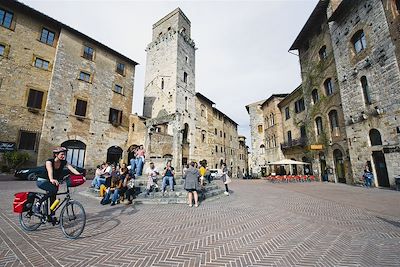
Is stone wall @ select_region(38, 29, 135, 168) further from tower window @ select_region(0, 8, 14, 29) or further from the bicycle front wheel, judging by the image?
the bicycle front wheel

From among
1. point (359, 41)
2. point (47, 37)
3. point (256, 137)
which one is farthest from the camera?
point (256, 137)

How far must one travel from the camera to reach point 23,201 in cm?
398

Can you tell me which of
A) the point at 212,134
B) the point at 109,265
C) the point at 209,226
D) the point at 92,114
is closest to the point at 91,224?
the point at 109,265

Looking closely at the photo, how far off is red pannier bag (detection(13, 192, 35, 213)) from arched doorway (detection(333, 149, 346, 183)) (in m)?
19.8

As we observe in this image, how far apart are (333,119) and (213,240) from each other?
1792cm

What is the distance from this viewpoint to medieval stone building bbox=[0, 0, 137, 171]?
15469 millimetres

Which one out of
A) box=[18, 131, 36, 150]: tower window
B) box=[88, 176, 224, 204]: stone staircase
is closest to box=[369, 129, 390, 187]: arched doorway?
box=[88, 176, 224, 204]: stone staircase

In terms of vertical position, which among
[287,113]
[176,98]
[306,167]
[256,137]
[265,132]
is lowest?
[306,167]

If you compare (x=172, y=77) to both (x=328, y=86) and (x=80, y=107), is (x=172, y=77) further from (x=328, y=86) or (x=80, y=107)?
(x=328, y=86)

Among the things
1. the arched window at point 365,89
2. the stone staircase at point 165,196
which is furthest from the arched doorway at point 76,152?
the arched window at point 365,89

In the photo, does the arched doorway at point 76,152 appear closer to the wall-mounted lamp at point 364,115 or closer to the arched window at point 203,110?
the arched window at point 203,110

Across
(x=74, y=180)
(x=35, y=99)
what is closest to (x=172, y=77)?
(x=35, y=99)

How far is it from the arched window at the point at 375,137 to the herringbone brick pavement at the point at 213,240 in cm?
862

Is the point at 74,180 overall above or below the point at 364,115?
below
